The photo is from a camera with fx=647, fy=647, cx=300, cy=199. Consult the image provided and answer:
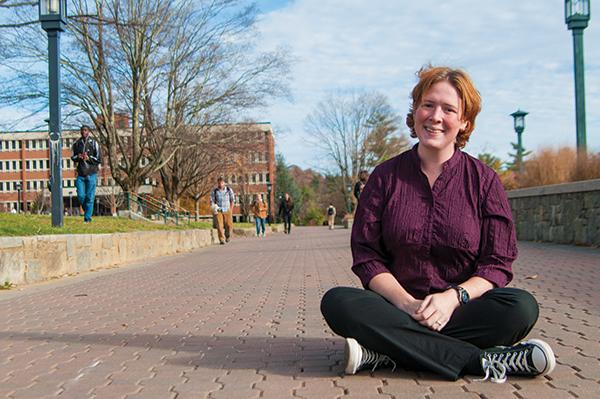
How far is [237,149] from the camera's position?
2739 centimetres

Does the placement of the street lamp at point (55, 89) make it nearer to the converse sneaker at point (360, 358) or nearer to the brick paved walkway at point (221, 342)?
the brick paved walkway at point (221, 342)

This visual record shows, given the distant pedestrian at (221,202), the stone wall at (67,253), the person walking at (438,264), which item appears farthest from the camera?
the distant pedestrian at (221,202)

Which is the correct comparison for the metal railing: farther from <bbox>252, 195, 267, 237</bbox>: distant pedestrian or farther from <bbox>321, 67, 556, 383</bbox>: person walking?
<bbox>321, 67, 556, 383</bbox>: person walking

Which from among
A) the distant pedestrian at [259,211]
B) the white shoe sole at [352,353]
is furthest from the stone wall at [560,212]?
the distant pedestrian at [259,211]

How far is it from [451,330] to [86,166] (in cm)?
1179

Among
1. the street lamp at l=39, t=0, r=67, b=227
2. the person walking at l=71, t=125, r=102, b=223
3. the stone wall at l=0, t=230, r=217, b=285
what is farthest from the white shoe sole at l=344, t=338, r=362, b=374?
the person walking at l=71, t=125, r=102, b=223

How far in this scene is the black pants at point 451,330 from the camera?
9.98 ft

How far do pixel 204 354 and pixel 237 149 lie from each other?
77.7ft

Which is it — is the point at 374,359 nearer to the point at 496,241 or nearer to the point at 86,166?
the point at 496,241

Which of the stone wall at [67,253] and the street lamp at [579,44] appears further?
the street lamp at [579,44]

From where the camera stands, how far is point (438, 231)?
3291mm

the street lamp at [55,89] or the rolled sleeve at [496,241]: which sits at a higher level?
the street lamp at [55,89]

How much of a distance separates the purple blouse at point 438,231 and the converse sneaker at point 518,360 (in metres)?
0.36

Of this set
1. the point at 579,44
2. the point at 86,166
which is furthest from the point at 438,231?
the point at 579,44
